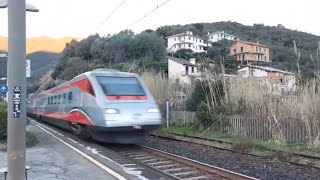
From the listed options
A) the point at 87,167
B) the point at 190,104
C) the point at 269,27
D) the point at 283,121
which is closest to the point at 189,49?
the point at 269,27

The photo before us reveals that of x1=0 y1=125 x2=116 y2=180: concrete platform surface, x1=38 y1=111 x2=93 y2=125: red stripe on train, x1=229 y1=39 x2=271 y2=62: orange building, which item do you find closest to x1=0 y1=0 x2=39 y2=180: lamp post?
x1=0 y1=125 x2=116 y2=180: concrete platform surface

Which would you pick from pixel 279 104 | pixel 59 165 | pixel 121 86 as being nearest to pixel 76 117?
pixel 121 86

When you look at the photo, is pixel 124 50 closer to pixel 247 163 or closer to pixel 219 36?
pixel 219 36

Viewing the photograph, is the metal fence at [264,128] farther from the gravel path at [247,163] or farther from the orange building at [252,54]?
the orange building at [252,54]

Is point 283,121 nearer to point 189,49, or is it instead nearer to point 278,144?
point 278,144

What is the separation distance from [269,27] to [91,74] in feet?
175

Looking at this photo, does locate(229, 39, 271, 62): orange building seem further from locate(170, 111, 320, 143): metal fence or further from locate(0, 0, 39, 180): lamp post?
locate(0, 0, 39, 180): lamp post

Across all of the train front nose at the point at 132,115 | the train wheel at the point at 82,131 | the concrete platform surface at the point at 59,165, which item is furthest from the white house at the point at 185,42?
the concrete platform surface at the point at 59,165

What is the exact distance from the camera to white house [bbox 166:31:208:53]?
94250mm

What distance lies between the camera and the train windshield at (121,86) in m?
14.3

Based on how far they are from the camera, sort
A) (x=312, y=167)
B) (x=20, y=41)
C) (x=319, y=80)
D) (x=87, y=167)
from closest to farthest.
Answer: (x=20, y=41) < (x=87, y=167) < (x=312, y=167) < (x=319, y=80)

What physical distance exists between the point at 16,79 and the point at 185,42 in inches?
3582

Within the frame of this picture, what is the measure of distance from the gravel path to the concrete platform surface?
331 centimetres

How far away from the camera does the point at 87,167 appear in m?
9.63
